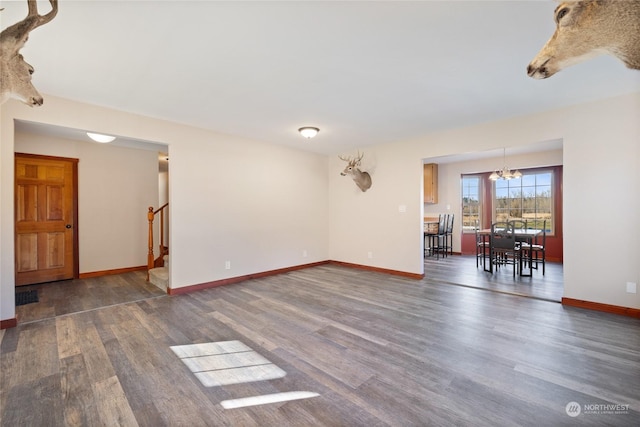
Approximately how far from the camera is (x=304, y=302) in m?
3.68

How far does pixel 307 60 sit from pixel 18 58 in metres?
1.89

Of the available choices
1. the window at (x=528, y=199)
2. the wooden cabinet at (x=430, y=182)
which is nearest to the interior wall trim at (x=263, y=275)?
the wooden cabinet at (x=430, y=182)

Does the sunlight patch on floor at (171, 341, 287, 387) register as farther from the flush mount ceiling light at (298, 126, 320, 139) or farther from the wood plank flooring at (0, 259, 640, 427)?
the flush mount ceiling light at (298, 126, 320, 139)

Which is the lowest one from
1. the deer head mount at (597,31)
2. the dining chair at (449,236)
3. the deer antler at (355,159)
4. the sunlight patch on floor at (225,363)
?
the sunlight patch on floor at (225,363)

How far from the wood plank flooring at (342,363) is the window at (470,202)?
14.6 feet

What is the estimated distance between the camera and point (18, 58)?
1615 millimetres

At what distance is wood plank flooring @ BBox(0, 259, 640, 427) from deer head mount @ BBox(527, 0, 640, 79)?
6.66 ft

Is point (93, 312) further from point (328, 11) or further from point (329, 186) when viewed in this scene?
point (329, 186)

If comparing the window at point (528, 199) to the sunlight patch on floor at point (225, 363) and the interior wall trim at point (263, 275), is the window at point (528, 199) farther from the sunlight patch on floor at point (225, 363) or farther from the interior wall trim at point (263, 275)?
the sunlight patch on floor at point (225, 363)

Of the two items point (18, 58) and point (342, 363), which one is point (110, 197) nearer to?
point (18, 58)

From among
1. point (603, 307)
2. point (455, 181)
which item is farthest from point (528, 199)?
point (603, 307)

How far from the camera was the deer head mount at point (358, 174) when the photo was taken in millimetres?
5383

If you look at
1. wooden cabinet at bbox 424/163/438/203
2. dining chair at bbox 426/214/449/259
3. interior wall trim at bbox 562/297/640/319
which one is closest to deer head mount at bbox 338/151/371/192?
dining chair at bbox 426/214/449/259

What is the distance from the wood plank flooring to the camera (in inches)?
65.5
